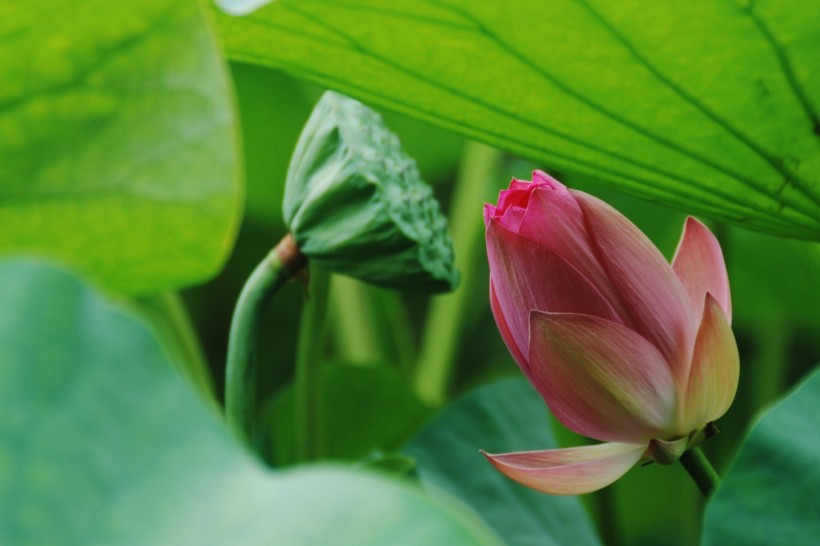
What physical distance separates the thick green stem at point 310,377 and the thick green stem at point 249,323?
9 centimetres

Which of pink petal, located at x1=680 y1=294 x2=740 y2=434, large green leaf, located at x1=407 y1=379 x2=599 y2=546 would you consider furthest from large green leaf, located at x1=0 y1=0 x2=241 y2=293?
large green leaf, located at x1=407 y1=379 x2=599 y2=546

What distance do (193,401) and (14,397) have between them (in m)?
0.05

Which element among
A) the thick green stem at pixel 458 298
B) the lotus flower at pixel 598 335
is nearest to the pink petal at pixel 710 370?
the lotus flower at pixel 598 335

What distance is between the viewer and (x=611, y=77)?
445 mm

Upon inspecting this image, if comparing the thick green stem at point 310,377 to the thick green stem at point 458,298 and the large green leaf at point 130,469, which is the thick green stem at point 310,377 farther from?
the thick green stem at point 458,298

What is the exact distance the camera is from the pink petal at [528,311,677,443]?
39 cm

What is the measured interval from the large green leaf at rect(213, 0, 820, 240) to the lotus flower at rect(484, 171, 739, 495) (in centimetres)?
7

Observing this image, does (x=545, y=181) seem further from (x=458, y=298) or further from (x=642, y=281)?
(x=458, y=298)

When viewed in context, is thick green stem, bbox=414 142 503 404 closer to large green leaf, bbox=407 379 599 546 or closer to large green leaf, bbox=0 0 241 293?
large green leaf, bbox=407 379 599 546

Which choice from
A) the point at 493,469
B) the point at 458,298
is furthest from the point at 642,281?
the point at 458,298

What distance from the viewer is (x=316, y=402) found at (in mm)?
621

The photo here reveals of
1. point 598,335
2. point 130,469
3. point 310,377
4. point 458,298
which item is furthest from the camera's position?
point 458,298

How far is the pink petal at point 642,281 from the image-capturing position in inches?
15.6

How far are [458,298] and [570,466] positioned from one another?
66 centimetres
